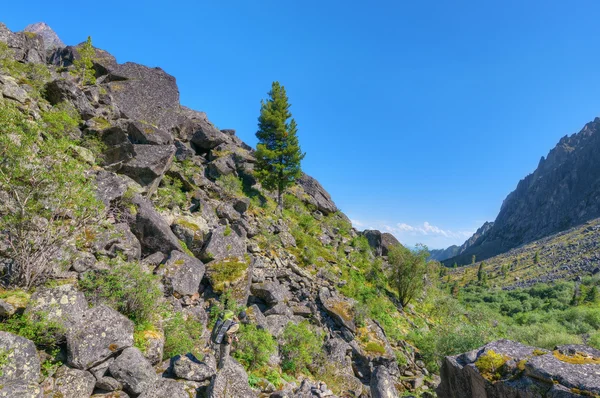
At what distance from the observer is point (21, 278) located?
907 centimetres

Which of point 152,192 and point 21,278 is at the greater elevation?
point 152,192

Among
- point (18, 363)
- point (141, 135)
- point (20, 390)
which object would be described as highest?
point (141, 135)

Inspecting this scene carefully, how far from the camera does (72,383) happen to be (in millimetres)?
6855

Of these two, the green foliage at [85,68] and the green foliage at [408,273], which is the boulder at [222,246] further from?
the green foliage at [85,68]

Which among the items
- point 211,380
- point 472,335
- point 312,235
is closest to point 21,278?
point 211,380

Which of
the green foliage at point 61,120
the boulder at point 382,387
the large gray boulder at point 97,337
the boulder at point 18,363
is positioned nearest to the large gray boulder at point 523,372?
the boulder at point 382,387

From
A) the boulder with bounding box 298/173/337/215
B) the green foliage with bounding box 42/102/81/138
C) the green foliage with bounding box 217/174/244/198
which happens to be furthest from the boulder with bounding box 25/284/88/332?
the boulder with bounding box 298/173/337/215

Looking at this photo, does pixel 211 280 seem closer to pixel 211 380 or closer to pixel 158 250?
pixel 158 250

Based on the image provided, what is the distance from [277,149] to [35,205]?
27.8 meters

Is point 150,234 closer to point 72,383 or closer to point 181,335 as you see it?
point 181,335

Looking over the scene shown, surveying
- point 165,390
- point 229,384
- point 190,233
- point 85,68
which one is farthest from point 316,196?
point 165,390

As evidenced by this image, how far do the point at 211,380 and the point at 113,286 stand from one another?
15.9 feet

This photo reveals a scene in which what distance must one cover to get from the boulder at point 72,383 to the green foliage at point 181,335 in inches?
108

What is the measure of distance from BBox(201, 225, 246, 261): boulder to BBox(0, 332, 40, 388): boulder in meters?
10.0
